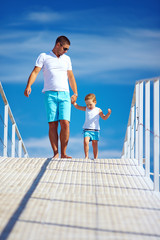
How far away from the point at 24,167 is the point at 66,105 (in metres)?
0.92

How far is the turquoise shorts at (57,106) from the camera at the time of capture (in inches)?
149

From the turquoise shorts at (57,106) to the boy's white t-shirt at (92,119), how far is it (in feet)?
2.61

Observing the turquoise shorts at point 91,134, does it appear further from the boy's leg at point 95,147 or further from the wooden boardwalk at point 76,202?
the wooden boardwalk at point 76,202

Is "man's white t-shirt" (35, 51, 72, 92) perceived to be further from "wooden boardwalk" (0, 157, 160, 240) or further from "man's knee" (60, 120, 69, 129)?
"wooden boardwalk" (0, 157, 160, 240)

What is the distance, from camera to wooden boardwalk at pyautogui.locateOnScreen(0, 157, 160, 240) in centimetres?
177

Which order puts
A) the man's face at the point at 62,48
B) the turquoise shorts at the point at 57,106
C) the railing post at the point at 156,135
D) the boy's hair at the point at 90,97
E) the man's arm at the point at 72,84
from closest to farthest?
the railing post at the point at 156,135, the turquoise shorts at the point at 57,106, the man's face at the point at 62,48, the man's arm at the point at 72,84, the boy's hair at the point at 90,97

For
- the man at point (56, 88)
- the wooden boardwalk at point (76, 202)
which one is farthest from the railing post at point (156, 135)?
the man at point (56, 88)

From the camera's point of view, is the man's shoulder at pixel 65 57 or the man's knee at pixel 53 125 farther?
the man's shoulder at pixel 65 57

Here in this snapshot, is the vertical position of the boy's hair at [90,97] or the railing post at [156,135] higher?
the boy's hair at [90,97]

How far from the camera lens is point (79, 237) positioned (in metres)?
1.70

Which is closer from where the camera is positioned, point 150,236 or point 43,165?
point 150,236

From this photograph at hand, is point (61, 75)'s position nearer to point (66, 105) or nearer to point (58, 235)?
point (66, 105)

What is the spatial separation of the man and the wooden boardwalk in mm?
548

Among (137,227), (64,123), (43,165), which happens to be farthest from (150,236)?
(64,123)
